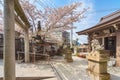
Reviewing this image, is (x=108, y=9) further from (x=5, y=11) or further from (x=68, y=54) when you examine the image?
(x=5, y=11)

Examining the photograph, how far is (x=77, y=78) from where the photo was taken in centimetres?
554

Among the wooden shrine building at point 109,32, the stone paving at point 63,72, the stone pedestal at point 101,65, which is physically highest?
the wooden shrine building at point 109,32

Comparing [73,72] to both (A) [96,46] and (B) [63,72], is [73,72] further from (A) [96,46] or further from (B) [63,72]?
(A) [96,46]

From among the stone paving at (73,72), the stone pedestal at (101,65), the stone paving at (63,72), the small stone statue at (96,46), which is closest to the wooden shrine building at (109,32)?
the stone paving at (63,72)

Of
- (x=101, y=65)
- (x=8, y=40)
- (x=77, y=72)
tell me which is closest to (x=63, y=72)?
(x=77, y=72)

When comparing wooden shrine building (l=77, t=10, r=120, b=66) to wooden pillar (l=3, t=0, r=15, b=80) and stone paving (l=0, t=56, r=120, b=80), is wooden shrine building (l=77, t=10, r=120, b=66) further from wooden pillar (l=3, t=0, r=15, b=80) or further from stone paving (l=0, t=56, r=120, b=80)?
wooden pillar (l=3, t=0, r=15, b=80)

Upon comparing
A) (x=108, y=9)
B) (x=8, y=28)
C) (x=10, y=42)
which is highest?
(x=108, y=9)

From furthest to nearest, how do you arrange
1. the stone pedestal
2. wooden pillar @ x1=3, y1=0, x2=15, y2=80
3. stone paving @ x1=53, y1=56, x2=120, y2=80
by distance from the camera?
stone paving @ x1=53, y1=56, x2=120, y2=80
the stone pedestal
wooden pillar @ x1=3, y1=0, x2=15, y2=80

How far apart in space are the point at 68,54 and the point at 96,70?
201 inches

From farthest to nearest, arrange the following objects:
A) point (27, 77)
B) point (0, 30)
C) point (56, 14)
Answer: point (0, 30) < point (56, 14) < point (27, 77)

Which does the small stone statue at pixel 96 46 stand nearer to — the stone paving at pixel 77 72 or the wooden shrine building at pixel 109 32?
the stone paving at pixel 77 72

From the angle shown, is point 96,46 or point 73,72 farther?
point 73,72

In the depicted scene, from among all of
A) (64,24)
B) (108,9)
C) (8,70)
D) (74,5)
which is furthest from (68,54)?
(108,9)

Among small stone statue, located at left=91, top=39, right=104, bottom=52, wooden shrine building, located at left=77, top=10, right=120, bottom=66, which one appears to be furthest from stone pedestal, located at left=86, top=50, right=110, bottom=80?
wooden shrine building, located at left=77, top=10, right=120, bottom=66
